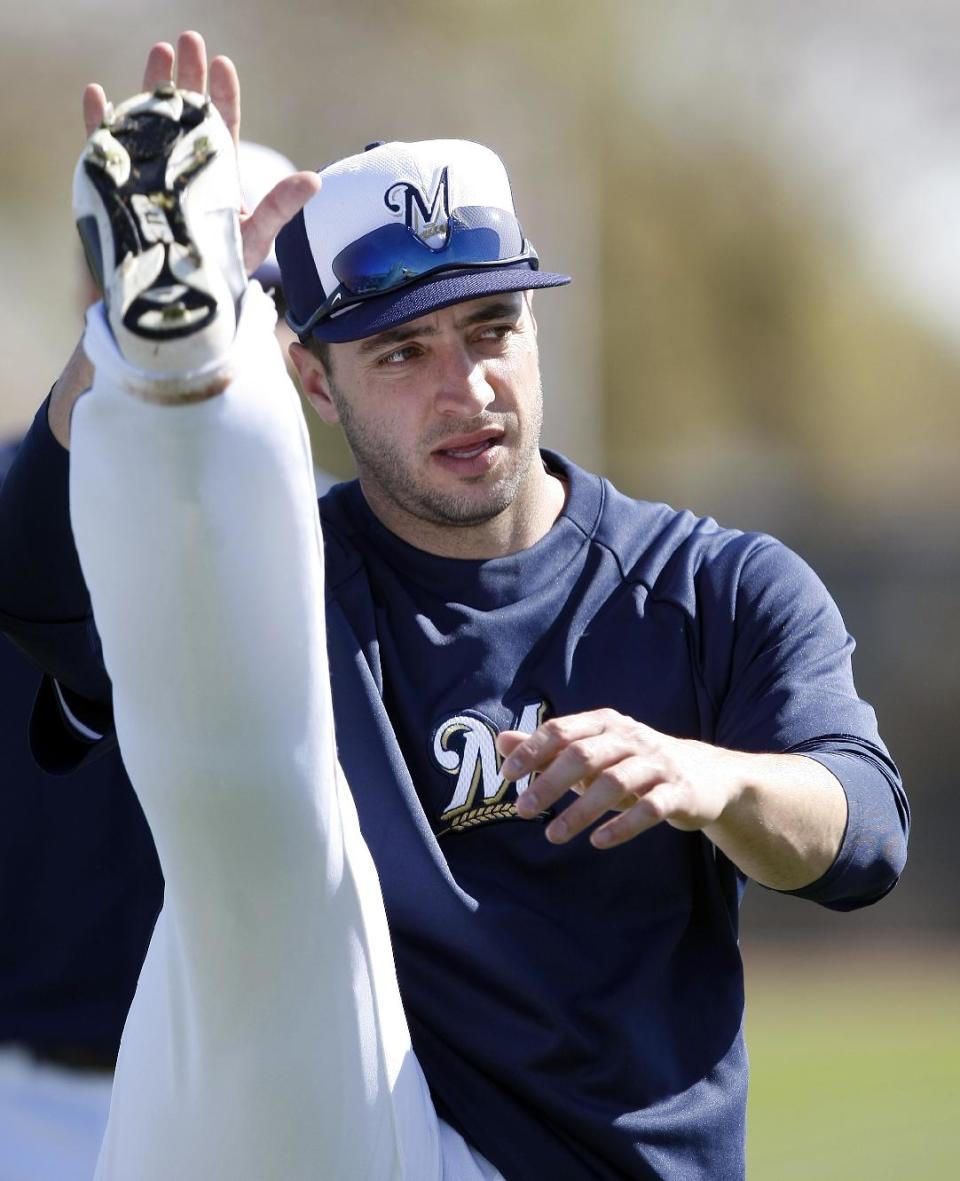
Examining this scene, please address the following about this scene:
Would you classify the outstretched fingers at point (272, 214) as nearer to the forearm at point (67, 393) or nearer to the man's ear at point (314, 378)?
the forearm at point (67, 393)

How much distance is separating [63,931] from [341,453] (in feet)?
20.6

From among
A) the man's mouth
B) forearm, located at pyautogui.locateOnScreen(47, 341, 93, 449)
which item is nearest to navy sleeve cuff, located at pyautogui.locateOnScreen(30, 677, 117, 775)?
forearm, located at pyautogui.locateOnScreen(47, 341, 93, 449)

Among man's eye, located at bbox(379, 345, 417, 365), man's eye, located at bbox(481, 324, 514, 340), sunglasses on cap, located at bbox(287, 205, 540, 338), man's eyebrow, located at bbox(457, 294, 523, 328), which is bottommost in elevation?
man's eye, located at bbox(379, 345, 417, 365)

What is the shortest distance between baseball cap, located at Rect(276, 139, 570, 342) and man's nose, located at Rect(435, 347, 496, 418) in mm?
82

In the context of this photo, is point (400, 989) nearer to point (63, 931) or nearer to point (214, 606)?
point (63, 931)

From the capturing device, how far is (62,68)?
378 inches

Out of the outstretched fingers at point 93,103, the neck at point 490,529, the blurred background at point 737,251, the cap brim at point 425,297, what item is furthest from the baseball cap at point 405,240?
the blurred background at point 737,251

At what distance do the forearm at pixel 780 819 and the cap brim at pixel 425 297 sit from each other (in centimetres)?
67

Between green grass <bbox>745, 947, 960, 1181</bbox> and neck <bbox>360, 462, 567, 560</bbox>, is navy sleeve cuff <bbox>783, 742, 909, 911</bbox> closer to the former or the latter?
neck <bbox>360, 462, 567, 560</bbox>

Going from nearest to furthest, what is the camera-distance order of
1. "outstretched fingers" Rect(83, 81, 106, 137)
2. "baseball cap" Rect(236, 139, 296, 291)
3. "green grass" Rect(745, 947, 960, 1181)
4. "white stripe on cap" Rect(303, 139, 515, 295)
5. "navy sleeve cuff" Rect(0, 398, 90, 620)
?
1. "outstretched fingers" Rect(83, 81, 106, 137)
2. "navy sleeve cuff" Rect(0, 398, 90, 620)
3. "white stripe on cap" Rect(303, 139, 515, 295)
4. "baseball cap" Rect(236, 139, 296, 291)
5. "green grass" Rect(745, 947, 960, 1181)

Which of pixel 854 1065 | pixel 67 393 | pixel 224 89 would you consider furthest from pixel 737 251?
pixel 67 393

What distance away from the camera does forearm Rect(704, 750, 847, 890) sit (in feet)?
5.44

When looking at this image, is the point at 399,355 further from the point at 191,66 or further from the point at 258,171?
the point at 258,171

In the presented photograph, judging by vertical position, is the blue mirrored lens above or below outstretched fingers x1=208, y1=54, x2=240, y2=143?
below
